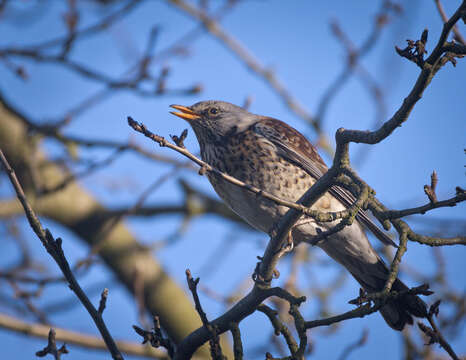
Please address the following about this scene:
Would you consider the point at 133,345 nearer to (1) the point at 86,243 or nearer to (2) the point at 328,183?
(1) the point at 86,243

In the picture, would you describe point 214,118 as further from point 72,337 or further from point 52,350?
point 52,350

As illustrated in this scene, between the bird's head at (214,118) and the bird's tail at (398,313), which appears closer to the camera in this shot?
the bird's tail at (398,313)

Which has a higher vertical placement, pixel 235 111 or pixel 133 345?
pixel 235 111

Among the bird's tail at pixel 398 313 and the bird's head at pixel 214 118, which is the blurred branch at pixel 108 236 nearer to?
the bird's head at pixel 214 118

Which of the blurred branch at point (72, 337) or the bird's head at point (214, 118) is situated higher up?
the bird's head at point (214, 118)

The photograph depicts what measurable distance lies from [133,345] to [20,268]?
1913 millimetres

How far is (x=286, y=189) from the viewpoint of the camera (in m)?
3.81

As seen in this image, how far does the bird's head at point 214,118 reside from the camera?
4387 millimetres

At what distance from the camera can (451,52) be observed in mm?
2104

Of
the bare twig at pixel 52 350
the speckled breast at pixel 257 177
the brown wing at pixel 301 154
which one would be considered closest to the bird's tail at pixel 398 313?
the brown wing at pixel 301 154

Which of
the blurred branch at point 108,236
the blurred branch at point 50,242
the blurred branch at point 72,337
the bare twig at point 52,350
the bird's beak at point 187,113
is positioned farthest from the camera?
the blurred branch at point 108,236

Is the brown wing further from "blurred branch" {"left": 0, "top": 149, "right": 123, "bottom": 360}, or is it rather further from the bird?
"blurred branch" {"left": 0, "top": 149, "right": 123, "bottom": 360}

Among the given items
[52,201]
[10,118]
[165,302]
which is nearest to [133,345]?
[165,302]

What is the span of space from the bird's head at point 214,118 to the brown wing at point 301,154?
0.22 m
